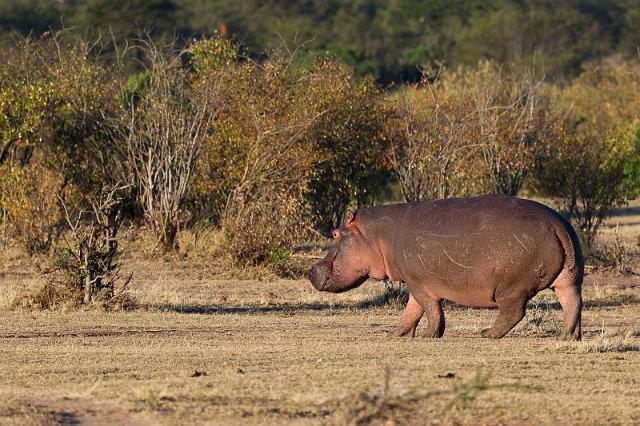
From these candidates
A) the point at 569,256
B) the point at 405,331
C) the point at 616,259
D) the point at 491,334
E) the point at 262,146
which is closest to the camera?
the point at 569,256

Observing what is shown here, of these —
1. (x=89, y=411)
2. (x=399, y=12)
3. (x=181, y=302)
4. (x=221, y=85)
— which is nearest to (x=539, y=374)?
(x=89, y=411)

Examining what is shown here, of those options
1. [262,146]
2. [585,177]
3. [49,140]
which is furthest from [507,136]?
[49,140]

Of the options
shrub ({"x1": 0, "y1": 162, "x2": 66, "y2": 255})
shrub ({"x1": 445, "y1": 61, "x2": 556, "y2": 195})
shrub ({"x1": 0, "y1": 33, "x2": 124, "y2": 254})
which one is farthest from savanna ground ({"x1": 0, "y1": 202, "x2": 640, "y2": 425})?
shrub ({"x1": 445, "y1": 61, "x2": 556, "y2": 195})

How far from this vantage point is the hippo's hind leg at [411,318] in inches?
487

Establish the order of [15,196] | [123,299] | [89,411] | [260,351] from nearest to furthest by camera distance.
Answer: [89,411] < [260,351] < [123,299] < [15,196]

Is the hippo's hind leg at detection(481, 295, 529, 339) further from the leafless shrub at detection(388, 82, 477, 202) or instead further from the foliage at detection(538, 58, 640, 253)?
the foliage at detection(538, 58, 640, 253)

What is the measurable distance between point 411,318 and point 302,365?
2350 millimetres

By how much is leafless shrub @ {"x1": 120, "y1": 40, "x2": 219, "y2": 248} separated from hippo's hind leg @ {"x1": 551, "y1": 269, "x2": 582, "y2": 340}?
36.1 ft

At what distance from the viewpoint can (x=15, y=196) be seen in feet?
72.5

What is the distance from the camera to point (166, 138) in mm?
22188

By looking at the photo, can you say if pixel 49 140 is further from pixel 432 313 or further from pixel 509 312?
pixel 509 312

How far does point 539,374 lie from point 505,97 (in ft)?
58.4

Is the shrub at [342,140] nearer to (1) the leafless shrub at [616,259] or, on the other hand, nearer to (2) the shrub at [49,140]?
(2) the shrub at [49,140]

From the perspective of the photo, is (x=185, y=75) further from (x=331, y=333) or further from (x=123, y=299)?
(x=331, y=333)
